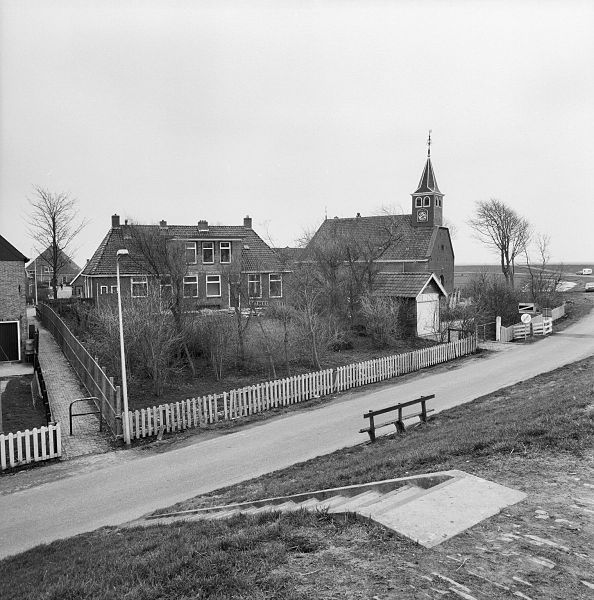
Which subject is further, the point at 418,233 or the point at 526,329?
the point at 418,233

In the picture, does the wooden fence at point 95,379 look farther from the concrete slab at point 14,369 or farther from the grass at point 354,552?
the grass at point 354,552

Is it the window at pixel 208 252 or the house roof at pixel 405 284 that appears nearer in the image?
the house roof at pixel 405 284

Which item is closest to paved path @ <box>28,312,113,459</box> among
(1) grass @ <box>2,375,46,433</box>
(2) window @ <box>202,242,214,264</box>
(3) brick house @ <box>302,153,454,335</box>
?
(1) grass @ <box>2,375,46,433</box>

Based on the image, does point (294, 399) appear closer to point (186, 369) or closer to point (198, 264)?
point (186, 369)

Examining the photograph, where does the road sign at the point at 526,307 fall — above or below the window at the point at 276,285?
below

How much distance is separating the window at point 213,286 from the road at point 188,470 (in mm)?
23109

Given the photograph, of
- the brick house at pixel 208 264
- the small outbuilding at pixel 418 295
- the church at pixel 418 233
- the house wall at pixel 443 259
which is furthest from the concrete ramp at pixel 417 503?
the house wall at pixel 443 259

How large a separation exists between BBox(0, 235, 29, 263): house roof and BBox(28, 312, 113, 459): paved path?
521 cm

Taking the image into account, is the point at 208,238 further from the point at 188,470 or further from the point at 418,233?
the point at 188,470

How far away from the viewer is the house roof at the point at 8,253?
87.5 feet

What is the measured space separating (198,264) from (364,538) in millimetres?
36513

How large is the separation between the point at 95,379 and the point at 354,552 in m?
15.3

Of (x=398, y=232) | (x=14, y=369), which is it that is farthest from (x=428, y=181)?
(x=14, y=369)

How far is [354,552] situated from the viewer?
18.7ft
